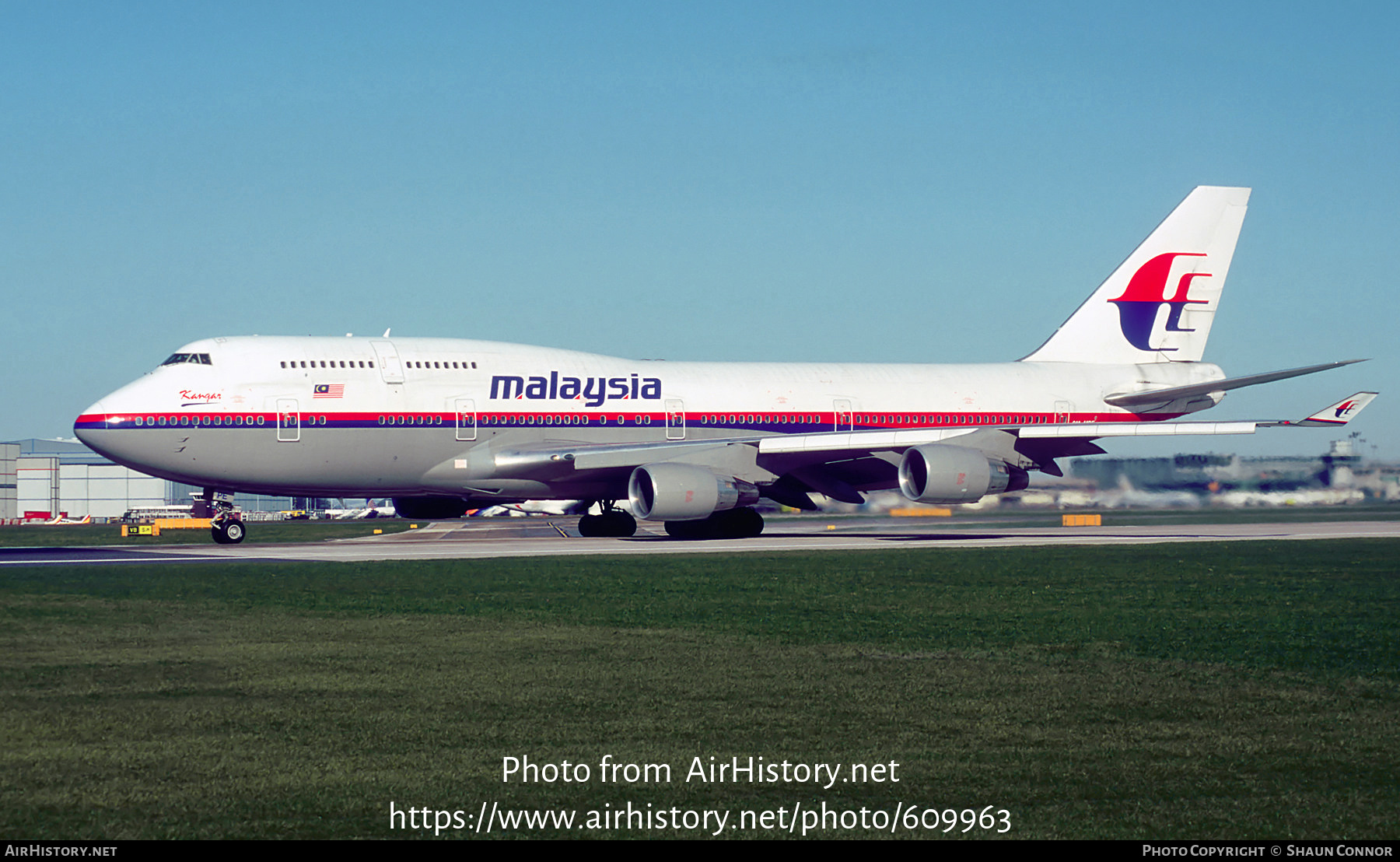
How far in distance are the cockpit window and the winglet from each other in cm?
2568

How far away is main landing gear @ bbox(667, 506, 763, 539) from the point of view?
3538 cm

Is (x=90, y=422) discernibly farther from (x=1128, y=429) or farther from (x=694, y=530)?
(x=1128, y=429)

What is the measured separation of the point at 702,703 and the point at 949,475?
2293cm

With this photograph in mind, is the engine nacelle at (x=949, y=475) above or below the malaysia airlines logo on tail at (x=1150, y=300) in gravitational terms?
below

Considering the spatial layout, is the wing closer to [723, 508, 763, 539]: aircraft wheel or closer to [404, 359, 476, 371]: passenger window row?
[723, 508, 763, 539]: aircraft wheel

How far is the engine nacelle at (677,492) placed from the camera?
3102 centimetres

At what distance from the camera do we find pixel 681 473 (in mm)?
31531

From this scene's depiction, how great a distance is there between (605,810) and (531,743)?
4.99ft

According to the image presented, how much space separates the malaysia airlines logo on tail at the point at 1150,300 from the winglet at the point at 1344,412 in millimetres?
8884

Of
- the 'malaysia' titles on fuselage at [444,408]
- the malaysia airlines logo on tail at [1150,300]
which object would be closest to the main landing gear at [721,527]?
the 'malaysia' titles on fuselage at [444,408]

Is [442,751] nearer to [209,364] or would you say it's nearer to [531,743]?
[531,743]

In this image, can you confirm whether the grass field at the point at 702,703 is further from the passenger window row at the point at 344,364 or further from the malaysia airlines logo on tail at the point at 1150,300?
the malaysia airlines logo on tail at the point at 1150,300

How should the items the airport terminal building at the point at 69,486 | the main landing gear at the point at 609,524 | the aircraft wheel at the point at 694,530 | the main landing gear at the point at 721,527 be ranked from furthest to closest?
the airport terminal building at the point at 69,486 → the main landing gear at the point at 609,524 → the main landing gear at the point at 721,527 → the aircraft wheel at the point at 694,530
